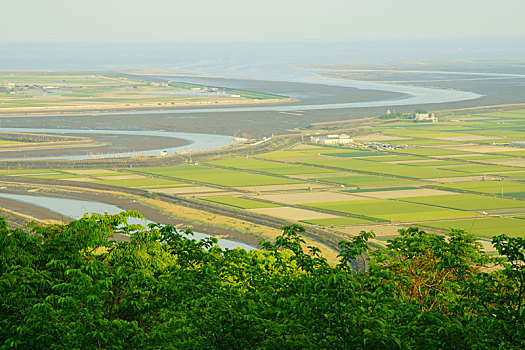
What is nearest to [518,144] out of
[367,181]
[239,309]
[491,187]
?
[491,187]

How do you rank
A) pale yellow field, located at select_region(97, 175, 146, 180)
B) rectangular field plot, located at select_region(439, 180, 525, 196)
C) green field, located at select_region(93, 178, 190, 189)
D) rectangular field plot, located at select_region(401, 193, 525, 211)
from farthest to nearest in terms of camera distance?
1. pale yellow field, located at select_region(97, 175, 146, 180)
2. green field, located at select_region(93, 178, 190, 189)
3. rectangular field plot, located at select_region(439, 180, 525, 196)
4. rectangular field plot, located at select_region(401, 193, 525, 211)

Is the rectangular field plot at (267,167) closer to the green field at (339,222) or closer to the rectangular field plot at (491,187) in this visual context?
the rectangular field plot at (491,187)

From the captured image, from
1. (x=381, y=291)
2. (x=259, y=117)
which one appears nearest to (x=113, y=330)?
(x=381, y=291)

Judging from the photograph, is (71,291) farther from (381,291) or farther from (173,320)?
(381,291)

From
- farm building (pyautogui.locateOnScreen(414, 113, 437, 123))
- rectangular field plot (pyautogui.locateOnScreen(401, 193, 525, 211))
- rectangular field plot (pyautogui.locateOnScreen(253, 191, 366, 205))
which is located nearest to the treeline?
rectangular field plot (pyautogui.locateOnScreen(401, 193, 525, 211))

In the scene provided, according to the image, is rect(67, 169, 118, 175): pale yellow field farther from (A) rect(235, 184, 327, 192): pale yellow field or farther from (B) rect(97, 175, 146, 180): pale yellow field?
(A) rect(235, 184, 327, 192): pale yellow field
